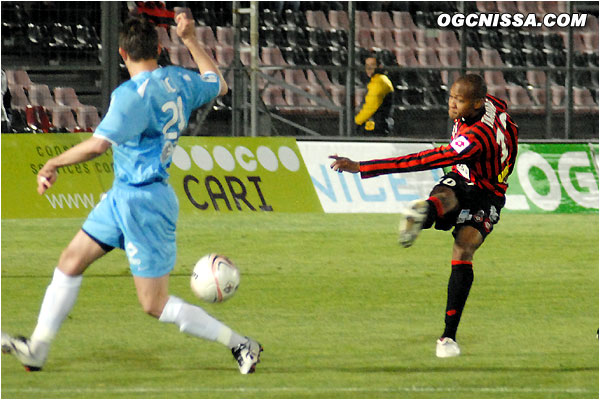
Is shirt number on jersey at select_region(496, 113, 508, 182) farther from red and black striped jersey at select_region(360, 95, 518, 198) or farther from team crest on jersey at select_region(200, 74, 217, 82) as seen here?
team crest on jersey at select_region(200, 74, 217, 82)

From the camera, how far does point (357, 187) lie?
14.2 meters

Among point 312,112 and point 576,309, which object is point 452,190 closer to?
point 576,309

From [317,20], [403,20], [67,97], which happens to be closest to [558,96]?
[403,20]

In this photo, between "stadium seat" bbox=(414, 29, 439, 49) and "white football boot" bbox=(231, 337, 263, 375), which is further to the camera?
"stadium seat" bbox=(414, 29, 439, 49)

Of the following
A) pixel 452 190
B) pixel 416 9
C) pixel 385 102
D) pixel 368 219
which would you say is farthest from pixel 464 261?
pixel 416 9

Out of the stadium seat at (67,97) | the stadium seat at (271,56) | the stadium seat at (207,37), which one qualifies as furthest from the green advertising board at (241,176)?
the stadium seat at (207,37)

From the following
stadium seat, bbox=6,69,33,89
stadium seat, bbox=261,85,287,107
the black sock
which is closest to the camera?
the black sock

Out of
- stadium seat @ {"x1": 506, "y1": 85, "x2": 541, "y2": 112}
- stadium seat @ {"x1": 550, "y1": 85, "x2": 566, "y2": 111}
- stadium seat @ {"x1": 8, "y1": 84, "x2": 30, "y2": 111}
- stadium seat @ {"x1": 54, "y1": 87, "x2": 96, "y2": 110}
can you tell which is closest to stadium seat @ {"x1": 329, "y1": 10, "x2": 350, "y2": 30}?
stadium seat @ {"x1": 506, "y1": 85, "x2": 541, "y2": 112}

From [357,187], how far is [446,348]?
7733mm

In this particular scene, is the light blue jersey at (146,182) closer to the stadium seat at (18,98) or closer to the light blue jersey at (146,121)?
the light blue jersey at (146,121)

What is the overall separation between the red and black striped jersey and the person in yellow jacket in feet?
31.8

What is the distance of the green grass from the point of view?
5738mm

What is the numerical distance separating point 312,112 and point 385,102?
1232 mm

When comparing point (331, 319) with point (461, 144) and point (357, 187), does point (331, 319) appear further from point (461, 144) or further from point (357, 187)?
point (357, 187)
